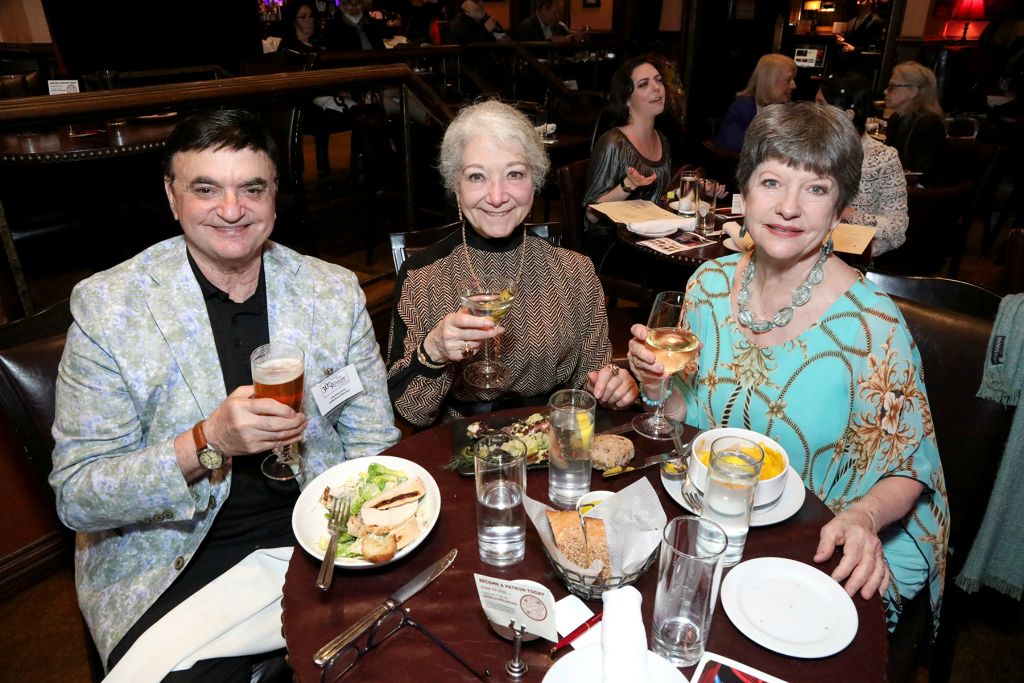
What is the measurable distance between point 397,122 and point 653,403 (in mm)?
4623

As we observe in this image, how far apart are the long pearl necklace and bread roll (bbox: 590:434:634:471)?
0.53m

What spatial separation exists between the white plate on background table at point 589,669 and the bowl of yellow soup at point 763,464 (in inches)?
17.6

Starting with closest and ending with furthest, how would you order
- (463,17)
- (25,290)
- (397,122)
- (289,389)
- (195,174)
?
(289,389), (195,174), (25,290), (397,122), (463,17)

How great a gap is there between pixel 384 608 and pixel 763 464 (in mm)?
808

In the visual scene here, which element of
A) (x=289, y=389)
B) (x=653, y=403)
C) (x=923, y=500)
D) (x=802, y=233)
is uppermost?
(x=802, y=233)

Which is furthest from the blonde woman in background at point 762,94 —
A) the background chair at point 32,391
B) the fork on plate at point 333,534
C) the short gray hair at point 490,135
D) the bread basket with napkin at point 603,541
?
the background chair at point 32,391

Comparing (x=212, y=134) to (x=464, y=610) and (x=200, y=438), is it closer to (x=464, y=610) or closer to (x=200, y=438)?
(x=200, y=438)

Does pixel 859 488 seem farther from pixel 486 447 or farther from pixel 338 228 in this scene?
pixel 338 228

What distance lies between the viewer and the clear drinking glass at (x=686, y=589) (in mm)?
1078

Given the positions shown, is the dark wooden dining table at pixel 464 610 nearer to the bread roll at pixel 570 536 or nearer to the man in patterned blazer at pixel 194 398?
the bread roll at pixel 570 536

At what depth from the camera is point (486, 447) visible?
1464 mm

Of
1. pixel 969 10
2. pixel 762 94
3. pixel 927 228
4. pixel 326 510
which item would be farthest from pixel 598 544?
pixel 969 10

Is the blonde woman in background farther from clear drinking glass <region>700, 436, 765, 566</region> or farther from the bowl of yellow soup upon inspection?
clear drinking glass <region>700, 436, 765, 566</region>

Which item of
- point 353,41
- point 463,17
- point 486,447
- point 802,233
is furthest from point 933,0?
point 486,447
